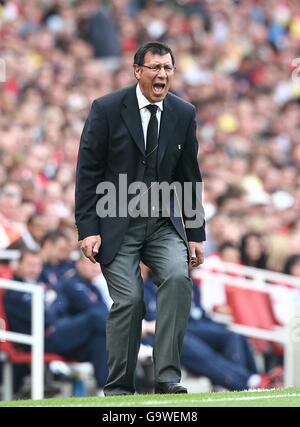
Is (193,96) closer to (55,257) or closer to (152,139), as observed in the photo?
(55,257)

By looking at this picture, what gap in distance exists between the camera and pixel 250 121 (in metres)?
22.4

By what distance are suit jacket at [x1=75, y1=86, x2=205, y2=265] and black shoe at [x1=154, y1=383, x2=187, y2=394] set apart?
799 millimetres

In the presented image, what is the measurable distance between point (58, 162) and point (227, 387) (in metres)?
3.82

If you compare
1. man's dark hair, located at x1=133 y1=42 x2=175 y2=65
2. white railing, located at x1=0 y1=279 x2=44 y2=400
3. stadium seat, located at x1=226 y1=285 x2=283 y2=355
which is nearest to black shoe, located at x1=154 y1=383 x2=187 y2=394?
man's dark hair, located at x1=133 y1=42 x2=175 y2=65

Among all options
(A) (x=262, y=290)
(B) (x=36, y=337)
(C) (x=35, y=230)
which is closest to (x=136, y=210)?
(B) (x=36, y=337)

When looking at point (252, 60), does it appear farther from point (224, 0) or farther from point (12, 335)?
point (12, 335)

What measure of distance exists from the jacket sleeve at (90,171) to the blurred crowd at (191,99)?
15.8 ft

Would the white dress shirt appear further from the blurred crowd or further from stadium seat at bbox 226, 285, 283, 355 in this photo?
stadium seat at bbox 226, 285, 283, 355

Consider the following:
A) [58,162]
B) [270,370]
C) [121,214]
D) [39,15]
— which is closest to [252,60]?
[39,15]

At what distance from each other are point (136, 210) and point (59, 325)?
4432mm

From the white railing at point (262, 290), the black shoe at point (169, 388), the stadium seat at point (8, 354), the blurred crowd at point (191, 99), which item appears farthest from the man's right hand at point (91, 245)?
the white railing at point (262, 290)

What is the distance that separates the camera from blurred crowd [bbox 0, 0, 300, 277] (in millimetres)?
16516

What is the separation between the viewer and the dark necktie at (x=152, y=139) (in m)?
9.52

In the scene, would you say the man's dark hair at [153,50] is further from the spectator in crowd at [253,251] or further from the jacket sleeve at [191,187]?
the spectator in crowd at [253,251]
